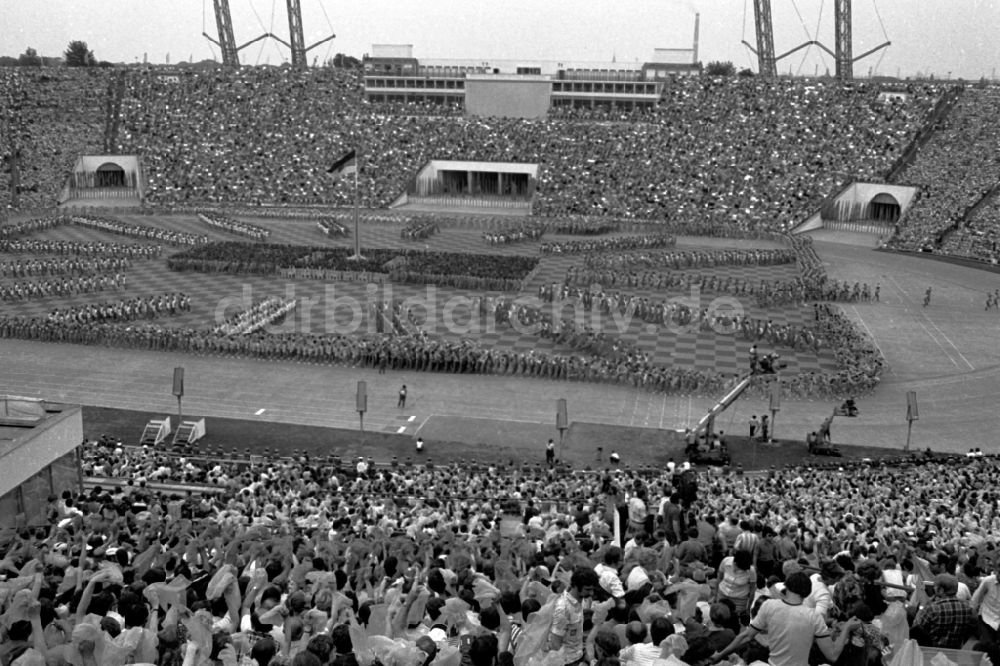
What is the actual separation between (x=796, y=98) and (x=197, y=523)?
7432cm

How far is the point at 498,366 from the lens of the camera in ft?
106

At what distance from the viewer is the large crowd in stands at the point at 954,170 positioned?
59.7 m

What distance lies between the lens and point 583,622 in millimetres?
8961

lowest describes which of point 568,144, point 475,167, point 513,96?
point 475,167

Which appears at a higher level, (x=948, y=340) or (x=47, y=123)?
(x=47, y=123)

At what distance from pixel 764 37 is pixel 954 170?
36249 millimetres

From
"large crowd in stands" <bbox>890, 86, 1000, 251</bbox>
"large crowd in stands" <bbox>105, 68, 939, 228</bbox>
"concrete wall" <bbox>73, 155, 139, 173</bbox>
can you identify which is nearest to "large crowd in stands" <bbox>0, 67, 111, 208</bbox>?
"concrete wall" <bbox>73, 155, 139, 173</bbox>

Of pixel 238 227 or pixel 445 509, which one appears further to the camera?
pixel 238 227

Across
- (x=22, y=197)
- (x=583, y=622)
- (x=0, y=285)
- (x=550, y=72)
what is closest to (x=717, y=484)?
(x=583, y=622)

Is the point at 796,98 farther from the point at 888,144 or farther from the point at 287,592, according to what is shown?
the point at 287,592

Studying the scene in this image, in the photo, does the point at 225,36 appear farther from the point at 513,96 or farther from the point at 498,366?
the point at 498,366

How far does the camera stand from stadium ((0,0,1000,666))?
927 cm

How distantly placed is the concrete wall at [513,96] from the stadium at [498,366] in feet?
0.92

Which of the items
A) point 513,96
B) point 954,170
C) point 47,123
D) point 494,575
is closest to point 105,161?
point 47,123
